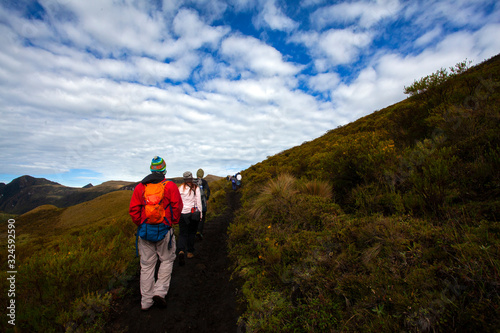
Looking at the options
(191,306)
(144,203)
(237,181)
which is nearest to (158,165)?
(144,203)

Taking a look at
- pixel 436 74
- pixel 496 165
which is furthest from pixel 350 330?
pixel 436 74

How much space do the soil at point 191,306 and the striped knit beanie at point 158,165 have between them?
2.47m

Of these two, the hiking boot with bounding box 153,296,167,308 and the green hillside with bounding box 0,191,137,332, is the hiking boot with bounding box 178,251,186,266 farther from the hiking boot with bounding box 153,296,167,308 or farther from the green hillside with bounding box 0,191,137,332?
the hiking boot with bounding box 153,296,167,308

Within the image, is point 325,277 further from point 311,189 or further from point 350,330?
point 311,189

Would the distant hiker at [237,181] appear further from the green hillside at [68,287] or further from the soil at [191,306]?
the green hillside at [68,287]

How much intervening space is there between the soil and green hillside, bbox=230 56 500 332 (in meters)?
0.39

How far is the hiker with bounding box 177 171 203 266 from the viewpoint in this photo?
17.8ft

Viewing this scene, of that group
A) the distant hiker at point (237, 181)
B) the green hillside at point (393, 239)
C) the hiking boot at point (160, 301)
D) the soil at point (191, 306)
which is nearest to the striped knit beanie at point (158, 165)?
the hiking boot at point (160, 301)

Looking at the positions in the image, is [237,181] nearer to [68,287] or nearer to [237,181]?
[237,181]

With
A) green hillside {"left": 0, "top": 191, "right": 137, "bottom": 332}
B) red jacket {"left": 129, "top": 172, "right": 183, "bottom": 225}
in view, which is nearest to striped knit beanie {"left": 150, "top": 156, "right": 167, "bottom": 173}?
red jacket {"left": 129, "top": 172, "right": 183, "bottom": 225}

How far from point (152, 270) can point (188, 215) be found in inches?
71.7

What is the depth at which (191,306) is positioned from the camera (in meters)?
3.69

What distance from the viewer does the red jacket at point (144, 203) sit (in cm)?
356

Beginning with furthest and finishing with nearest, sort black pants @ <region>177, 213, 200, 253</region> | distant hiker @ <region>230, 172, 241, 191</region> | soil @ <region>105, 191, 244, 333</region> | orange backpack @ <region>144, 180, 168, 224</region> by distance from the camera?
distant hiker @ <region>230, 172, 241, 191</region>, black pants @ <region>177, 213, 200, 253</region>, orange backpack @ <region>144, 180, 168, 224</region>, soil @ <region>105, 191, 244, 333</region>
